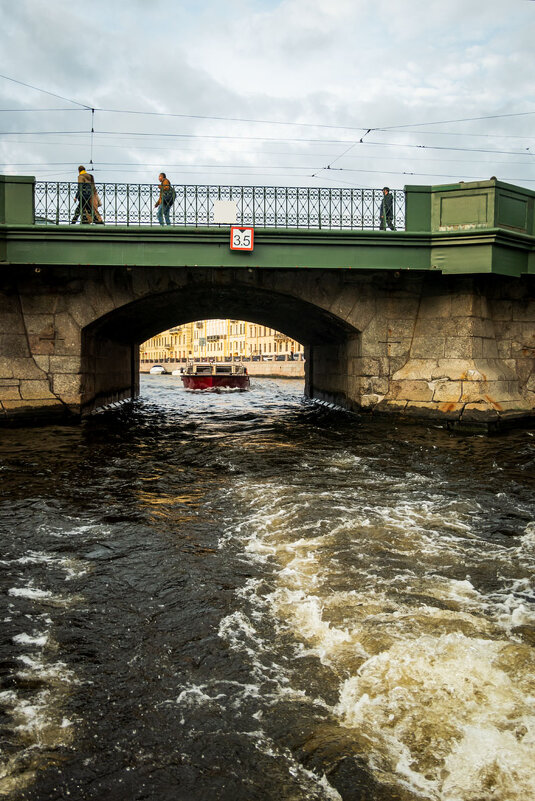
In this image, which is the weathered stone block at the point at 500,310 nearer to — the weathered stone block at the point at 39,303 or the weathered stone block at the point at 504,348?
the weathered stone block at the point at 504,348

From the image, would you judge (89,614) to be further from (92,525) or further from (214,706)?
(92,525)

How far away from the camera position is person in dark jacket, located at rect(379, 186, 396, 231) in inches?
549

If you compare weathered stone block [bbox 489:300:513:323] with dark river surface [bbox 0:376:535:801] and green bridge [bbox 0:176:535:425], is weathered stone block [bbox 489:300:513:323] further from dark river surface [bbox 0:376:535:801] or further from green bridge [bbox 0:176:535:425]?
dark river surface [bbox 0:376:535:801]

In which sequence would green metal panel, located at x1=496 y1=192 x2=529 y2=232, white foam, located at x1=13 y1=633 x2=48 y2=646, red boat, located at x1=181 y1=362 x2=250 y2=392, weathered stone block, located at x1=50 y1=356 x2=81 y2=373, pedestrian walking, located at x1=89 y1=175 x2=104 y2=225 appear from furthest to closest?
1. red boat, located at x1=181 y1=362 x2=250 y2=392
2. weathered stone block, located at x1=50 y1=356 x2=81 y2=373
3. green metal panel, located at x1=496 y1=192 x2=529 y2=232
4. pedestrian walking, located at x1=89 y1=175 x2=104 y2=225
5. white foam, located at x1=13 y1=633 x2=48 y2=646

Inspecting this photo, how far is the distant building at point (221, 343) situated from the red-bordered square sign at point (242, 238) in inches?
2143

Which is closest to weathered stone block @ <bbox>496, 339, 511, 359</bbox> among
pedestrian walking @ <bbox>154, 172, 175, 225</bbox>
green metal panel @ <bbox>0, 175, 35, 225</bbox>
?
pedestrian walking @ <bbox>154, 172, 175, 225</bbox>

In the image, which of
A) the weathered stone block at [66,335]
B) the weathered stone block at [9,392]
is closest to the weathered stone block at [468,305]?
the weathered stone block at [66,335]

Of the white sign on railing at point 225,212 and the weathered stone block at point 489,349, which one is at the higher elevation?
the white sign on railing at point 225,212

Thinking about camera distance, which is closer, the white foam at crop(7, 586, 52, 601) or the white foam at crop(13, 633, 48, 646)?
the white foam at crop(13, 633, 48, 646)

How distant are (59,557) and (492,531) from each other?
4.05 metres

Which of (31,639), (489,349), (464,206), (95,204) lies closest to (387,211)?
(464,206)

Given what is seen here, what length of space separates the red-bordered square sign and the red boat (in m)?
21.0

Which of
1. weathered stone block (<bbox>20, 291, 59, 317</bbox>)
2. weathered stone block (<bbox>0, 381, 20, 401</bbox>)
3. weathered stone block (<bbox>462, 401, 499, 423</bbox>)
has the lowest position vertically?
weathered stone block (<bbox>462, 401, 499, 423</bbox>)

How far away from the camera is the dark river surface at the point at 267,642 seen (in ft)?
8.16
